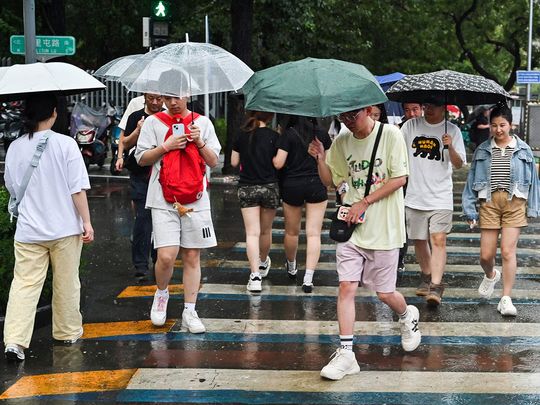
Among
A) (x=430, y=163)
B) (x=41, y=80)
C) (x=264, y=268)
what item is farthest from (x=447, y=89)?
(x=41, y=80)

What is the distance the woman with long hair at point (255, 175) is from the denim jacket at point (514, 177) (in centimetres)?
179

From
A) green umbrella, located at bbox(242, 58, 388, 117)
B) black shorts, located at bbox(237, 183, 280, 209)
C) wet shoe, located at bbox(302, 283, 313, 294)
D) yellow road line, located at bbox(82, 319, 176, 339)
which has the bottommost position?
yellow road line, located at bbox(82, 319, 176, 339)

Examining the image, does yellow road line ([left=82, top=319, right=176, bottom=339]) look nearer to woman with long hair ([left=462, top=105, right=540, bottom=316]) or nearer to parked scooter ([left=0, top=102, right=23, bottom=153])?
woman with long hair ([left=462, top=105, right=540, bottom=316])

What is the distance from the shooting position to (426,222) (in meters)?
7.76

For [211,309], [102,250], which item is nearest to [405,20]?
[102,250]

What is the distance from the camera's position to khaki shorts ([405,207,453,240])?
7.69m

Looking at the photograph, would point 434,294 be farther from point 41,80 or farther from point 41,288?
point 41,80

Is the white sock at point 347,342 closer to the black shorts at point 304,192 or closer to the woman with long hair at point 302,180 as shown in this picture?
the woman with long hair at point 302,180

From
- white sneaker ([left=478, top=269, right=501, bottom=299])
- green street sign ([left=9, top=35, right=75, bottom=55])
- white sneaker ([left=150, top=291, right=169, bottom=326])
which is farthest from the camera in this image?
green street sign ([left=9, top=35, right=75, bottom=55])

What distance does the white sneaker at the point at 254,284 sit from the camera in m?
8.30

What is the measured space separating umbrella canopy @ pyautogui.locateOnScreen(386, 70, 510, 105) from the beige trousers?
2.99 meters

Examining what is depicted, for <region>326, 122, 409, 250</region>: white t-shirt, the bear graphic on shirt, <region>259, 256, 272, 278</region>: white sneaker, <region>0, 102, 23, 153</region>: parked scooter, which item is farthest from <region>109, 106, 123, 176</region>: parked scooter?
<region>326, 122, 409, 250</region>: white t-shirt

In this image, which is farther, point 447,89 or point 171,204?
point 447,89

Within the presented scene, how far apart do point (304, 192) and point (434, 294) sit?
152 cm
